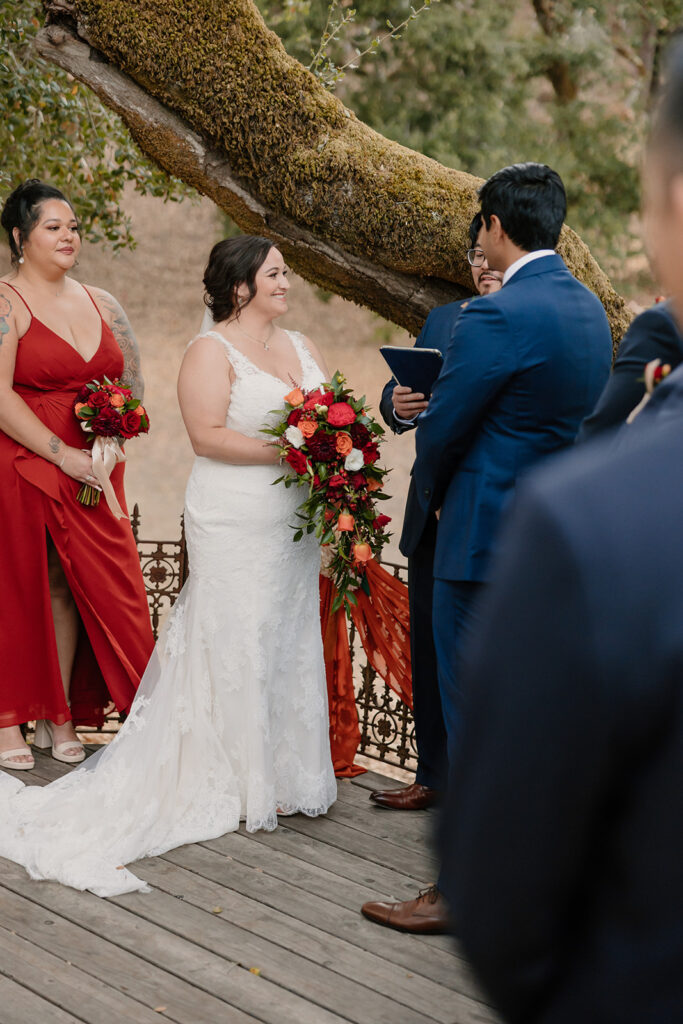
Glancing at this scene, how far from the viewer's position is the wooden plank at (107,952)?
3.03 metres

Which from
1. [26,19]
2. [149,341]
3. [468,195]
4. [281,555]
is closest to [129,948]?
[281,555]

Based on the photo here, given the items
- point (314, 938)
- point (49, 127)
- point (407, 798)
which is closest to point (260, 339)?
point (407, 798)

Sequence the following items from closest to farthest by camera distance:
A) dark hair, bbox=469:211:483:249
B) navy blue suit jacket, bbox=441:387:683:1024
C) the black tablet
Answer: navy blue suit jacket, bbox=441:387:683:1024
dark hair, bbox=469:211:483:249
the black tablet

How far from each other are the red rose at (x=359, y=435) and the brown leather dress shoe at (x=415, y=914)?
1.70m

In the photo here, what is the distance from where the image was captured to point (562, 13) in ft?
42.6

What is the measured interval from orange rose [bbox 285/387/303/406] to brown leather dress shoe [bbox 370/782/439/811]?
1.69m

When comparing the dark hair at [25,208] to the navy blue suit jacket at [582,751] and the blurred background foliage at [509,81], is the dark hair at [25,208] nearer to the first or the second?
the navy blue suit jacket at [582,751]

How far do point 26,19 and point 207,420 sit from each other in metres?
2.74

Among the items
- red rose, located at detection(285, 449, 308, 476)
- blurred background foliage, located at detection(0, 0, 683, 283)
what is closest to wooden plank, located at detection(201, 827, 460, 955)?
red rose, located at detection(285, 449, 308, 476)

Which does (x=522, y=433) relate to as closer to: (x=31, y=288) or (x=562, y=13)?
(x=31, y=288)

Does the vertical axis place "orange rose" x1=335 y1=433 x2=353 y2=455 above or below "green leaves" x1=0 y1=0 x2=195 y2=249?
below

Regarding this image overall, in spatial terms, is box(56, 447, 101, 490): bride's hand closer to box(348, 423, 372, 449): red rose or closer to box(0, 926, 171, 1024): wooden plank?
box(348, 423, 372, 449): red rose

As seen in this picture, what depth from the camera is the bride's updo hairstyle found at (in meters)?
4.29

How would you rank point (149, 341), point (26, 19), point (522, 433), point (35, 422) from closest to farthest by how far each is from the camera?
1. point (522, 433)
2. point (35, 422)
3. point (26, 19)
4. point (149, 341)
